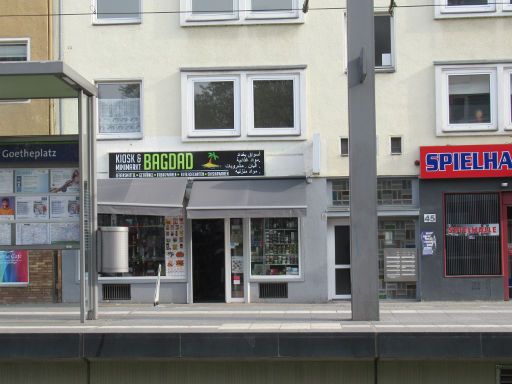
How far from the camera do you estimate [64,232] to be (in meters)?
11.3

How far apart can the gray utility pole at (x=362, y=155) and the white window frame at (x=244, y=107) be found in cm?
949

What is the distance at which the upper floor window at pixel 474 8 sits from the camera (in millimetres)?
19641

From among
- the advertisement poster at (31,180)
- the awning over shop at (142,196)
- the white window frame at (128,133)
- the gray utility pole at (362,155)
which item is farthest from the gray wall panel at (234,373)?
the white window frame at (128,133)

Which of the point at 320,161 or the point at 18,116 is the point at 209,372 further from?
the point at 18,116

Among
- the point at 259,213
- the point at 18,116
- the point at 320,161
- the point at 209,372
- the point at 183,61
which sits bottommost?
the point at 209,372

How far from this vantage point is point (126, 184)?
64.8 ft

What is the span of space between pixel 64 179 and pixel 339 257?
1043 centimetres

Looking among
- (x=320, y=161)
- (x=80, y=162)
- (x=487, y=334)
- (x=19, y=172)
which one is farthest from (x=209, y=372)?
(x=320, y=161)

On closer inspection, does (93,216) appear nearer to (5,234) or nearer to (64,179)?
(64,179)

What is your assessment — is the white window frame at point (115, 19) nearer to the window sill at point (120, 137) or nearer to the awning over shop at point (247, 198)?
the window sill at point (120, 137)

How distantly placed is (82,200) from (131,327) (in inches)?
100.0

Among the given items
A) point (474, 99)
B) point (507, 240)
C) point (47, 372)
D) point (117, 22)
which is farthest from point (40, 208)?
point (507, 240)

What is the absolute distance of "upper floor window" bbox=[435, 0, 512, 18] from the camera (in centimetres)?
1964

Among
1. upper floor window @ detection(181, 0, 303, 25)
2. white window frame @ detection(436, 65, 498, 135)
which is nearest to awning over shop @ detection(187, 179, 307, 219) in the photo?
white window frame @ detection(436, 65, 498, 135)
